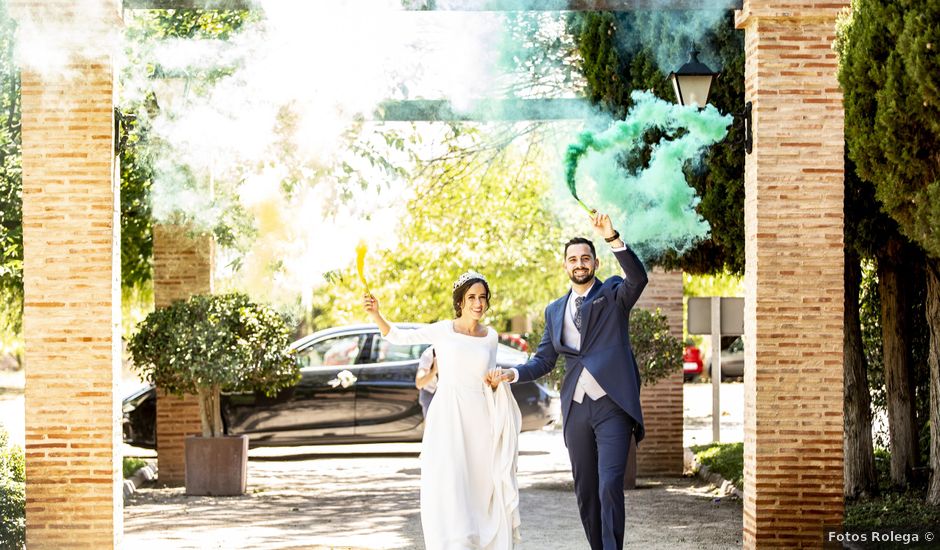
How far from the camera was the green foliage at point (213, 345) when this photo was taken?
12273 millimetres

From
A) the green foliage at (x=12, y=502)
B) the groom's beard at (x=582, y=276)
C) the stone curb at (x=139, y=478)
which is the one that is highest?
the groom's beard at (x=582, y=276)

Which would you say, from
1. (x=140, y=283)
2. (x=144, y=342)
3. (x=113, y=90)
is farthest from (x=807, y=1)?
(x=140, y=283)

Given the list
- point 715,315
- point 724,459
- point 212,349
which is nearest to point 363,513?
point 212,349

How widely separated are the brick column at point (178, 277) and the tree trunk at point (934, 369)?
7008 mm

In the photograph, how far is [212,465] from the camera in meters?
12.8

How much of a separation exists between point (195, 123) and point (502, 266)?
1579cm

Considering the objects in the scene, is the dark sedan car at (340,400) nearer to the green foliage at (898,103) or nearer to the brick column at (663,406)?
the brick column at (663,406)

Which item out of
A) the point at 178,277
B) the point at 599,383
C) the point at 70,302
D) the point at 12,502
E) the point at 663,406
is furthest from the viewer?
the point at 663,406

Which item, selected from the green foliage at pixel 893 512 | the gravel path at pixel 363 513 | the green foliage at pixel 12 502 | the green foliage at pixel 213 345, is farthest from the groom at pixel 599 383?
the green foliage at pixel 213 345

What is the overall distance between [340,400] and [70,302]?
7.33m

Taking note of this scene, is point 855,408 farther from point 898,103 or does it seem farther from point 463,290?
point 463,290

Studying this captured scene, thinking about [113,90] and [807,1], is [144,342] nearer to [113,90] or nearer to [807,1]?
[113,90]

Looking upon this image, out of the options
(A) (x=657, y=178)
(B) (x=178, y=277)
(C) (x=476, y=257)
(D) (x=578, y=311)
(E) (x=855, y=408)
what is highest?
(A) (x=657, y=178)

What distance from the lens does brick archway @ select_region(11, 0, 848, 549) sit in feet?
27.8
